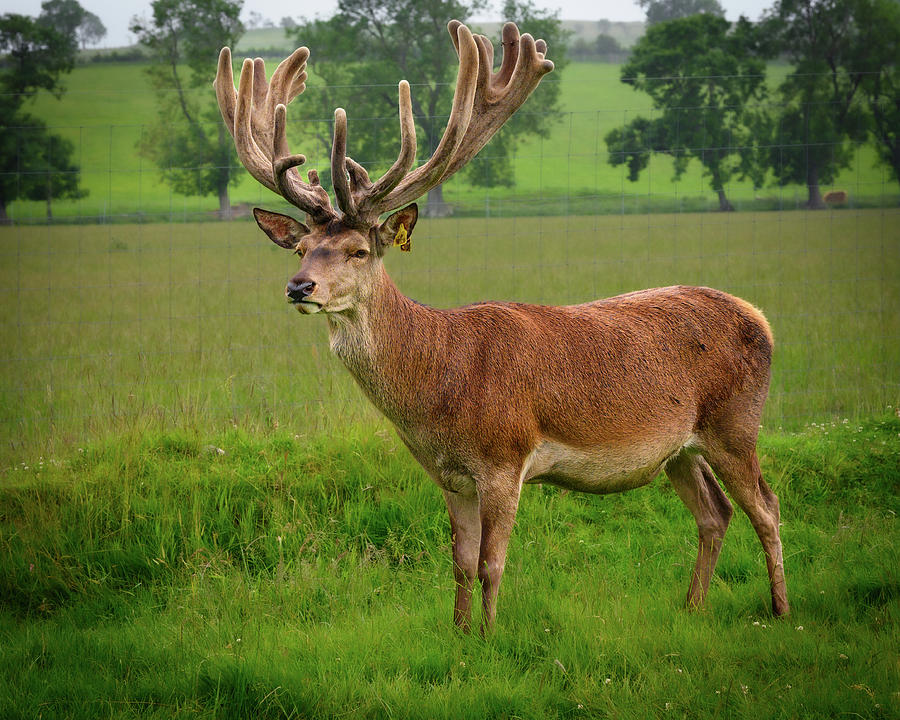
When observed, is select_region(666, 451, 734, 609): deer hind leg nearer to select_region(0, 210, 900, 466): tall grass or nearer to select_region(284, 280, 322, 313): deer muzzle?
select_region(284, 280, 322, 313): deer muzzle

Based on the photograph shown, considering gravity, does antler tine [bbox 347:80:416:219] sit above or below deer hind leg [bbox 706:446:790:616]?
above

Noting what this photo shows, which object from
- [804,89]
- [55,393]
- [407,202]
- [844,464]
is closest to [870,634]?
[844,464]

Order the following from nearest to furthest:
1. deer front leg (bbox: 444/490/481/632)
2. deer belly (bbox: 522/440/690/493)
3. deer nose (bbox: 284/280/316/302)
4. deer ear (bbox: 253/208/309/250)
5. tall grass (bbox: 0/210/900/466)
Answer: deer nose (bbox: 284/280/316/302)
deer ear (bbox: 253/208/309/250)
deer belly (bbox: 522/440/690/493)
deer front leg (bbox: 444/490/481/632)
tall grass (bbox: 0/210/900/466)

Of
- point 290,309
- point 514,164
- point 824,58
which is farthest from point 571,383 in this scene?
point 824,58

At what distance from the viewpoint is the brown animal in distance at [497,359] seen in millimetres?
4312

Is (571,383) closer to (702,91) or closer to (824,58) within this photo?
(702,91)

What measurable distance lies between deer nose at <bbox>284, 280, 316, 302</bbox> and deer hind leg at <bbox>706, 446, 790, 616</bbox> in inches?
93.8

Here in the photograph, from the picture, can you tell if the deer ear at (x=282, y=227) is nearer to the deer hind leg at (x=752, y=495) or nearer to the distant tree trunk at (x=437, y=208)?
the deer hind leg at (x=752, y=495)

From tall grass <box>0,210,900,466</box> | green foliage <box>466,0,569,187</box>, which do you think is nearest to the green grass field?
green foliage <box>466,0,569,187</box>

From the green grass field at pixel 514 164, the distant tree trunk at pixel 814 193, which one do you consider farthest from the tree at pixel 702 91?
the distant tree trunk at pixel 814 193

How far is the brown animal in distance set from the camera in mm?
4312

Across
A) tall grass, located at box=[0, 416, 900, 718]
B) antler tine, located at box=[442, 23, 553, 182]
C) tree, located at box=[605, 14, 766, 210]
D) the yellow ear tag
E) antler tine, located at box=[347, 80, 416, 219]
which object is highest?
tree, located at box=[605, 14, 766, 210]

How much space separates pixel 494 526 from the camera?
4328 mm

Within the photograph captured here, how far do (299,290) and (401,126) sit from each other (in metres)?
0.99
